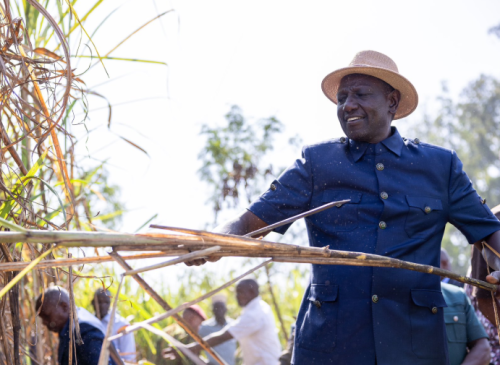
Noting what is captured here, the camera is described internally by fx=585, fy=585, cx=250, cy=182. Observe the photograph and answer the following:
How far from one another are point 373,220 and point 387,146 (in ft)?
1.25

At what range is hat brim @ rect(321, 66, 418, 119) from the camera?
2.69 metres

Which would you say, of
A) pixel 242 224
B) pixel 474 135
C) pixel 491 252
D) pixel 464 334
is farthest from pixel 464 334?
pixel 474 135

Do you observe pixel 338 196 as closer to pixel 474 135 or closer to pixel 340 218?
Answer: pixel 340 218

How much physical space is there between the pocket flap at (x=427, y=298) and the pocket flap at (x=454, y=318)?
1304 millimetres

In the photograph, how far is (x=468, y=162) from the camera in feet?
108

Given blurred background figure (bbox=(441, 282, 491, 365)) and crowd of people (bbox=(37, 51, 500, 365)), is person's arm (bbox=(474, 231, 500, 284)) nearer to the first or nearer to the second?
crowd of people (bbox=(37, 51, 500, 365))

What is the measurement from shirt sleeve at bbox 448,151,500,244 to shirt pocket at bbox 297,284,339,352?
0.63 metres

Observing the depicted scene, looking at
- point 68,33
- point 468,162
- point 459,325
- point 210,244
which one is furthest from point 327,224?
point 468,162

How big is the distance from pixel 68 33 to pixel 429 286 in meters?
1.90

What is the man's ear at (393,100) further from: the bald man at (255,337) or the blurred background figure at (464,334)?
the bald man at (255,337)

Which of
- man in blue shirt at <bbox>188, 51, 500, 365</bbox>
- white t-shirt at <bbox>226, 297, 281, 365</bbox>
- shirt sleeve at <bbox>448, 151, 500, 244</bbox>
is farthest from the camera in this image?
white t-shirt at <bbox>226, 297, 281, 365</bbox>

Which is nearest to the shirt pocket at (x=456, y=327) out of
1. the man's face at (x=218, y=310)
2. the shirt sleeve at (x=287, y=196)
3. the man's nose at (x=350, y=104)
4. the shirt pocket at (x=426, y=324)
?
the shirt pocket at (x=426, y=324)

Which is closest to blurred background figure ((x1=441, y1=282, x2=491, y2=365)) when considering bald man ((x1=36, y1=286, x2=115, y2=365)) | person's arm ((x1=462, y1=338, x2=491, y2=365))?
person's arm ((x1=462, y1=338, x2=491, y2=365))

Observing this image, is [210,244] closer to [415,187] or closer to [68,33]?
[415,187]
